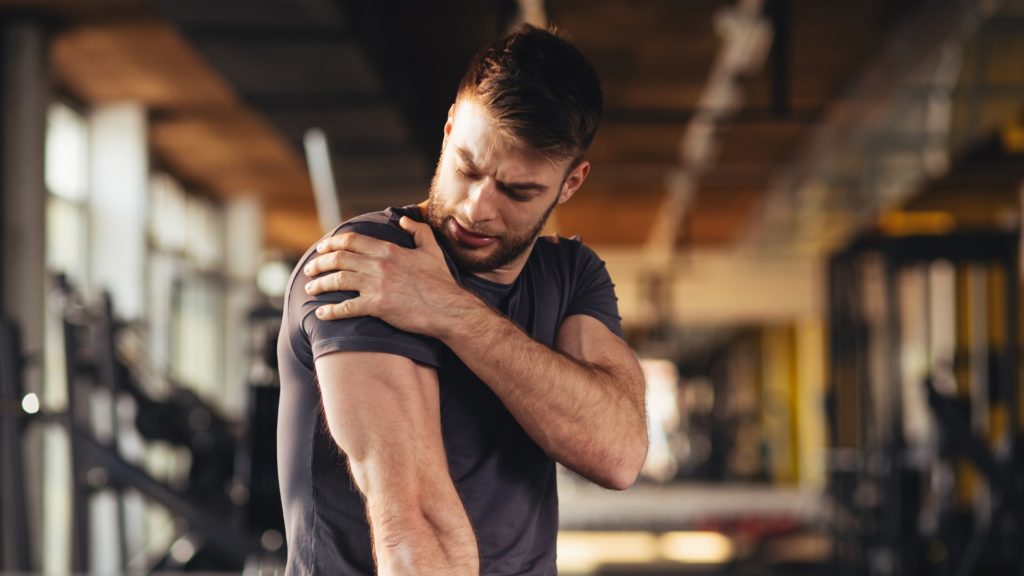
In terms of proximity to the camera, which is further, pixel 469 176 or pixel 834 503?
pixel 834 503

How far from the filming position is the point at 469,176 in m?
1.34

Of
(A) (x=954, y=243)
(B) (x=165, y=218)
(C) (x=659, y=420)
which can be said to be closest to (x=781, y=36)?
(A) (x=954, y=243)

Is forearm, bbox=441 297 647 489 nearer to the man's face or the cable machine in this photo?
the man's face

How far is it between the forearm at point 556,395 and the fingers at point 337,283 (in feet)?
0.34

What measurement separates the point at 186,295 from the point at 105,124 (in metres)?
2.92

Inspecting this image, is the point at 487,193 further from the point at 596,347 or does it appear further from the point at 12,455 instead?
the point at 12,455

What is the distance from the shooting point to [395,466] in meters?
1.19

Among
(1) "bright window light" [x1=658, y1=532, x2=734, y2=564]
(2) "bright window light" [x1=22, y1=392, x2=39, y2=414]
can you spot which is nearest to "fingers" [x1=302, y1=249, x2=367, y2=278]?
(2) "bright window light" [x1=22, y1=392, x2=39, y2=414]

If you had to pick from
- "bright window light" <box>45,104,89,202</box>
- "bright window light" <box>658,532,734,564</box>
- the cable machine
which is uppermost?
"bright window light" <box>45,104,89,202</box>

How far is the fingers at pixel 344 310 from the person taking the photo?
1.22 m

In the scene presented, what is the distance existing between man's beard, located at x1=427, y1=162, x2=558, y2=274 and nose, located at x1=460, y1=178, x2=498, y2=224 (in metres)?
0.03

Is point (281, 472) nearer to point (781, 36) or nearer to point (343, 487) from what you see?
point (343, 487)

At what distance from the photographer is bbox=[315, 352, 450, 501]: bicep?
3.91 ft

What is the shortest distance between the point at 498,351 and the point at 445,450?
4.9 inches
